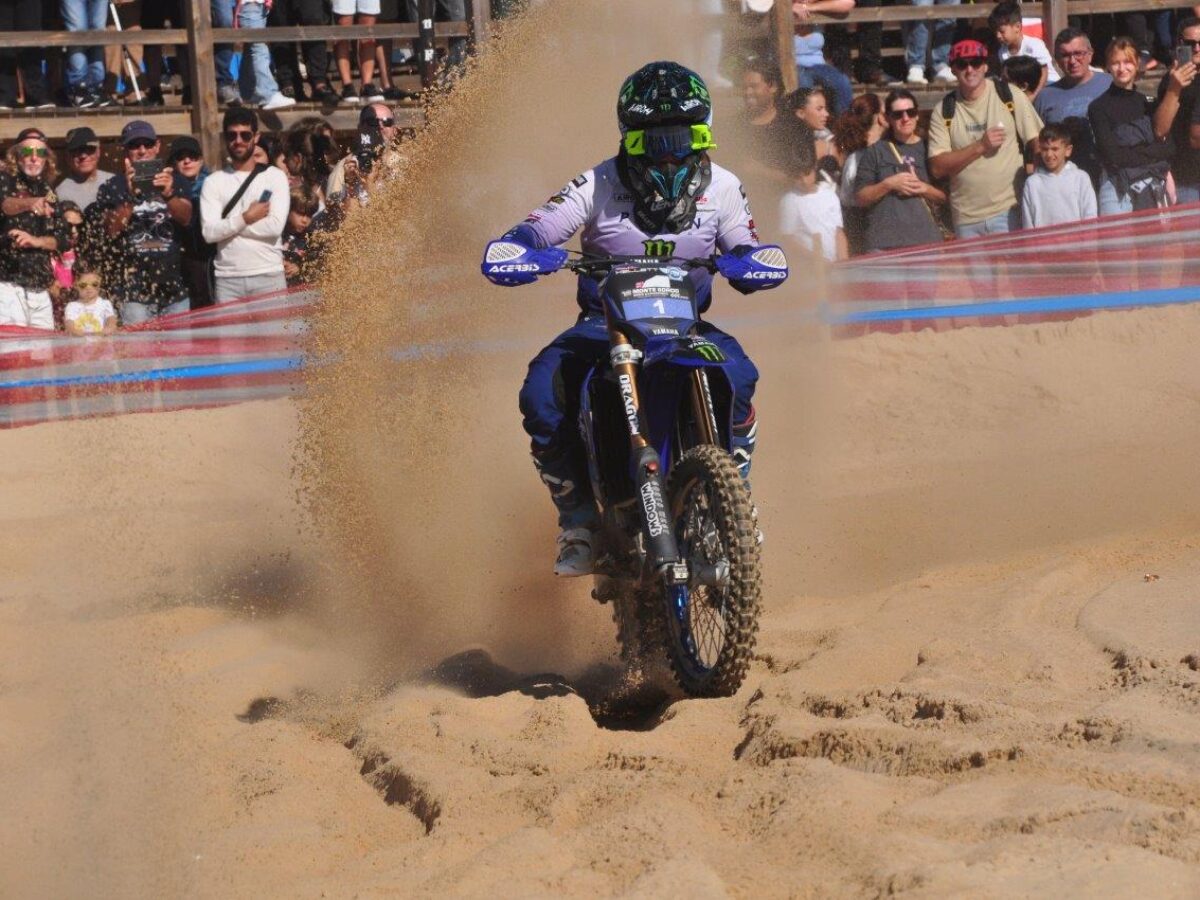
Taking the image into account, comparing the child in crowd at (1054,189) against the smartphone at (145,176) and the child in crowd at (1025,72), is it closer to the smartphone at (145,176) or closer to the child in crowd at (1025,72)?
the child in crowd at (1025,72)

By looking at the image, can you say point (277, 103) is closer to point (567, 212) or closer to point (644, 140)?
point (567, 212)

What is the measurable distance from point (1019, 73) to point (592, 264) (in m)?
7.74

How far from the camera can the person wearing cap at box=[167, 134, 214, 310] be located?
39.2 feet

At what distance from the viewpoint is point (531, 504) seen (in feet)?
29.0

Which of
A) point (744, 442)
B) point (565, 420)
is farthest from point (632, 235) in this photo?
point (744, 442)

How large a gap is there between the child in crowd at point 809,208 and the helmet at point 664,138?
488cm

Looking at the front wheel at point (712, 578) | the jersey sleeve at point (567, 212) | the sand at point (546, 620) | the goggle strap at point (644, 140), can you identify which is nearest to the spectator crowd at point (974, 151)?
the sand at point (546, 620)

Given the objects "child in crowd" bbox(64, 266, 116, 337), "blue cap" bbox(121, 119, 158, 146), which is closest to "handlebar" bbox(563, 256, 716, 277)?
"child in crowd" bbox(64, 266, 116, 337)

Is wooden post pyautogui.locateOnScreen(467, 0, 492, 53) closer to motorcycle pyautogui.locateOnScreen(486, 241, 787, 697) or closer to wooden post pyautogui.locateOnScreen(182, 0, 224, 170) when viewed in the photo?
wooden post pyautogui.locateOnScreen(182, 0, 224, 170)

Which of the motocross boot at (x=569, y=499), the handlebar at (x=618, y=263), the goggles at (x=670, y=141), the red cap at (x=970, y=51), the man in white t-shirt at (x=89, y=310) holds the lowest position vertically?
the motocross boot at (x=569, y=499)

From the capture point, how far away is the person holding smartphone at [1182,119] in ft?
41.5

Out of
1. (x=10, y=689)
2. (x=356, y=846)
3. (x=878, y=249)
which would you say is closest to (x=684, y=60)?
(x=878, y=249)

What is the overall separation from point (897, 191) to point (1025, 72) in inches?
77.5

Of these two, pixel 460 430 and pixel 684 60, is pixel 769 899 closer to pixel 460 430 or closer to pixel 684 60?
pixel 460 430
